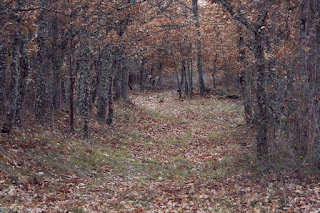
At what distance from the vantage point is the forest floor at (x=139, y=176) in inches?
290

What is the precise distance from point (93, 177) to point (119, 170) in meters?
1.32

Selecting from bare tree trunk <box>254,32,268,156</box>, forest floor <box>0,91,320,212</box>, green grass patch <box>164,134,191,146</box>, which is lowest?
green grass patch <box>164,134,191,146</box>

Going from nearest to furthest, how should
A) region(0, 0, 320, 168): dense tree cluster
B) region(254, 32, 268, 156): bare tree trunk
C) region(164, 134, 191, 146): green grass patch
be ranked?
region(0, 0, 320, 168): dense tree cluster
region(254, 32, 268, 156): bare tree trunk
region(164, 134, 191, 146): green grass patch

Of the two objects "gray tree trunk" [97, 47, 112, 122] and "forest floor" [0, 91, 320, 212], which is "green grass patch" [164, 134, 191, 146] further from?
"gray tree trunk" [97, 47, 112, 122]

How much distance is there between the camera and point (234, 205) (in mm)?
7555

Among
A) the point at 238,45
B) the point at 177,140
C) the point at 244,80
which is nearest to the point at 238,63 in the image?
the point at 244,80

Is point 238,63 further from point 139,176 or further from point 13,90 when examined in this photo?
point 13,90

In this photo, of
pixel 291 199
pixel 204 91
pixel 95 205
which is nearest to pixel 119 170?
pixel 95 205

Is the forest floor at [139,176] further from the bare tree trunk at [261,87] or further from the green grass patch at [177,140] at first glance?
the bare tree trunk at [261,87]

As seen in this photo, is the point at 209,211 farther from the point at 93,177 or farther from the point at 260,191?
the point at 93,177

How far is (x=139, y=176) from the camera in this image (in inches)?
421

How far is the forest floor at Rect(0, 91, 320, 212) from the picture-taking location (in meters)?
7.38

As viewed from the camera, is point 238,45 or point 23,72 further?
point 238,45

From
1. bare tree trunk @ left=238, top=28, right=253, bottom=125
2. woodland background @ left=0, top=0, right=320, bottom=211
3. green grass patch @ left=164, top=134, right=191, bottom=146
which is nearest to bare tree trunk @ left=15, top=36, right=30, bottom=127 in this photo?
woodland background @ left=0, top=0, right=320, bottom=211
